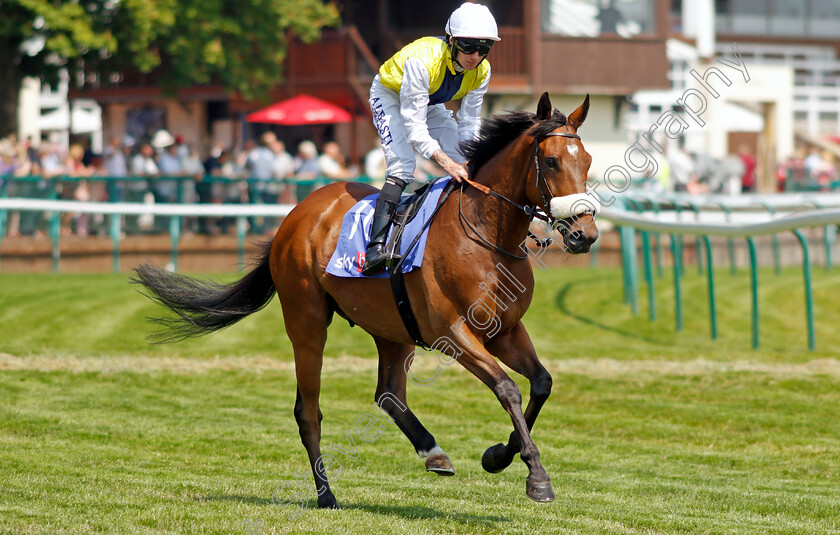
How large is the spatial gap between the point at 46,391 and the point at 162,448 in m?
2.12

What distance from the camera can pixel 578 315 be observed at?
1361 centimetres

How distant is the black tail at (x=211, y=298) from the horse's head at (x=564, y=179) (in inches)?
79.2

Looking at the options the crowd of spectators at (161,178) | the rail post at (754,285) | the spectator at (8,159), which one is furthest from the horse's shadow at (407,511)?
the spectator at (8,159)

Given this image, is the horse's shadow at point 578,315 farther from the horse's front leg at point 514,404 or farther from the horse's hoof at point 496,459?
the horse's front leg at point 514,404

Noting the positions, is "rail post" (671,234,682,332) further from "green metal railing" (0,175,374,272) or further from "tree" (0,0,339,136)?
"tree" (0,0,339,136)

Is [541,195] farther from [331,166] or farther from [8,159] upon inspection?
[8,159]

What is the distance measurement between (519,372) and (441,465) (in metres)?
0.62

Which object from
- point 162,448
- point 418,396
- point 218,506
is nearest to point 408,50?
point 218,506

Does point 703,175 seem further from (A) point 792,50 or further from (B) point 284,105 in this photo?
(A) point 792,50

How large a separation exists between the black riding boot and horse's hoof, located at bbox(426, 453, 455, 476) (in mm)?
963

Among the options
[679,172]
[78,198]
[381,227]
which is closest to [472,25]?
[381,227]

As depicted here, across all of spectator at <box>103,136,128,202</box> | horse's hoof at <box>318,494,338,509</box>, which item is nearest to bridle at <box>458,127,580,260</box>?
horse's hoof at <box>318,494,338,509</box>

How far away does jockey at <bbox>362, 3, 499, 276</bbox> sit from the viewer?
5.84 meters

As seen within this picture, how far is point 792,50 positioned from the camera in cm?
3919
